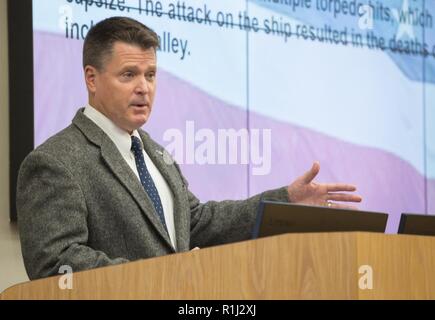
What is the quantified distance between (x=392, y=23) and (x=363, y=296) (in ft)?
9.19

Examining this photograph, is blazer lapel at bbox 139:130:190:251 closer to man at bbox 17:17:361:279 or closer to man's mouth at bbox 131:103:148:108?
man at bbox 17:17:361:279

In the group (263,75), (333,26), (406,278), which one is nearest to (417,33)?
(333,26)

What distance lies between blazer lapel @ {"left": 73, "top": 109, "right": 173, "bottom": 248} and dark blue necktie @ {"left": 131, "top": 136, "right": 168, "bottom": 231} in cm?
7

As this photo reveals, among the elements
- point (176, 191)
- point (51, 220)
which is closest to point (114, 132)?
point (176, 191)

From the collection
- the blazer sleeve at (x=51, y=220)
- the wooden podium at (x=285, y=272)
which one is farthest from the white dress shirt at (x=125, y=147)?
the wooden podium at (x=285, y=272)

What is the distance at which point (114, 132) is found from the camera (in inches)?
110

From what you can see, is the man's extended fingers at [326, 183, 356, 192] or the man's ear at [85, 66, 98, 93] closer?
the man's extended fingers at [326, 183, 356, 192]

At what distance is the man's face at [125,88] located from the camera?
9.18 ft

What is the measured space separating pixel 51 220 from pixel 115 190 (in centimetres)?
24

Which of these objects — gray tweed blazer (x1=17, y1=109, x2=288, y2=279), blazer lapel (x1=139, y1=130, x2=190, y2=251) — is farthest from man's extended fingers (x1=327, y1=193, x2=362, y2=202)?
blazer lapel (x1=139, y1=130, x2=190, y2=251)

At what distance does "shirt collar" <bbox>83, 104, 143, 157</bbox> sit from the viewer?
2795 mm

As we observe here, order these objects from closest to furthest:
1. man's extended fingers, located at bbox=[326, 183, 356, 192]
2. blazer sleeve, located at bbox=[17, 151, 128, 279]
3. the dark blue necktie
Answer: blazer sleeve, located at bbox=[17, 151, 128, 279] < man's extended fingers, located at bbox=[326, 183, 356, 192] < the dark blue necktie

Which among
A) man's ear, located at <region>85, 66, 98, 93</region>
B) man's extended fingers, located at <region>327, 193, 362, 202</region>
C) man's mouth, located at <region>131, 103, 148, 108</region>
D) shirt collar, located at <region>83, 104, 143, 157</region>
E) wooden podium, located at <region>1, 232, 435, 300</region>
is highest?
man's ear, located at <region>85, 66, 98, 93</region>

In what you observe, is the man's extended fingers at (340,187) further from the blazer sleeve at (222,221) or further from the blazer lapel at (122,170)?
the blazer lapel at (122,170)
